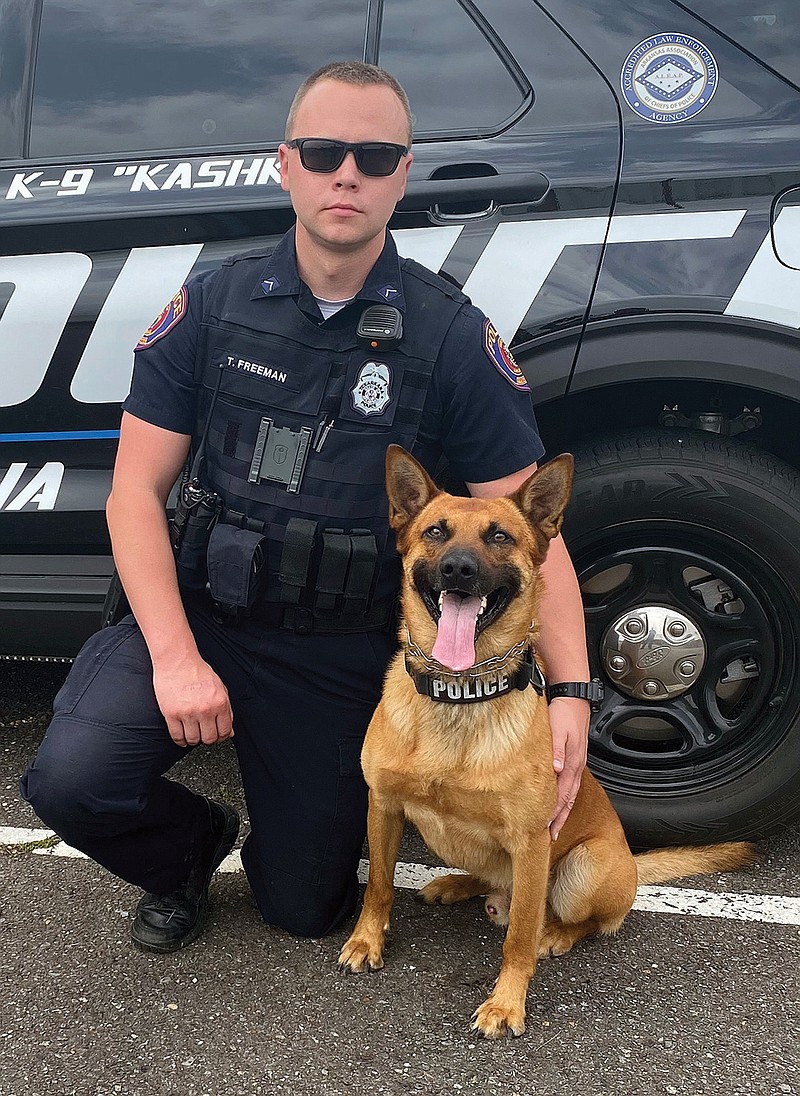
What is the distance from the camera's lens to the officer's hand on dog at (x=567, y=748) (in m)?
2.16

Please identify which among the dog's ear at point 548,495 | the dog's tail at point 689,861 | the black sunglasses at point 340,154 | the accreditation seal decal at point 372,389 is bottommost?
the dog's tail at point 689,861

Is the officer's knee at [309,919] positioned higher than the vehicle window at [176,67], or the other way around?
the vehicle window at [176,67]

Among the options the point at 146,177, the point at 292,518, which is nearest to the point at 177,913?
the point at 292,518

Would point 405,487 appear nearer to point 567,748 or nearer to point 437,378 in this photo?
point 437,378

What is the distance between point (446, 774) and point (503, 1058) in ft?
1.88

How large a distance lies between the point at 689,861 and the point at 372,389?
1412mm

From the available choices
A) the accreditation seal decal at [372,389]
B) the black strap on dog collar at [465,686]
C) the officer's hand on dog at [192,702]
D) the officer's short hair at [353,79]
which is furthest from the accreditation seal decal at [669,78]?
the officer's hand on dog at [192,702]

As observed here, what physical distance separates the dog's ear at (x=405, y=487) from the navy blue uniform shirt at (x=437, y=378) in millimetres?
235

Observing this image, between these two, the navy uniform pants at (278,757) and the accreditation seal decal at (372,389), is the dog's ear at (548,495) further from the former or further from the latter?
the navy uniform pants at (278,757)

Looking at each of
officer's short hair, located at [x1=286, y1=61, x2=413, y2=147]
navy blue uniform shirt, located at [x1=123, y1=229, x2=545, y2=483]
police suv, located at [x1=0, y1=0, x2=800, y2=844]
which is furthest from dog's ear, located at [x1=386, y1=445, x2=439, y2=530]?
officer's short hair, located at [x1=286, y1=61, x2=413, y2=147]

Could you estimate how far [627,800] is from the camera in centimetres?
266

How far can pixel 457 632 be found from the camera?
2002 millimetres

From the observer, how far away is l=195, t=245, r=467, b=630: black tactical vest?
2.25m

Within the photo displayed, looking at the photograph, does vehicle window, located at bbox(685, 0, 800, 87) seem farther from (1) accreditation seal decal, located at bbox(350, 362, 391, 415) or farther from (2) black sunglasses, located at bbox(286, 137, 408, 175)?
(1) accreditation seal decal, located at bbox(350, 362, 391, 415)
